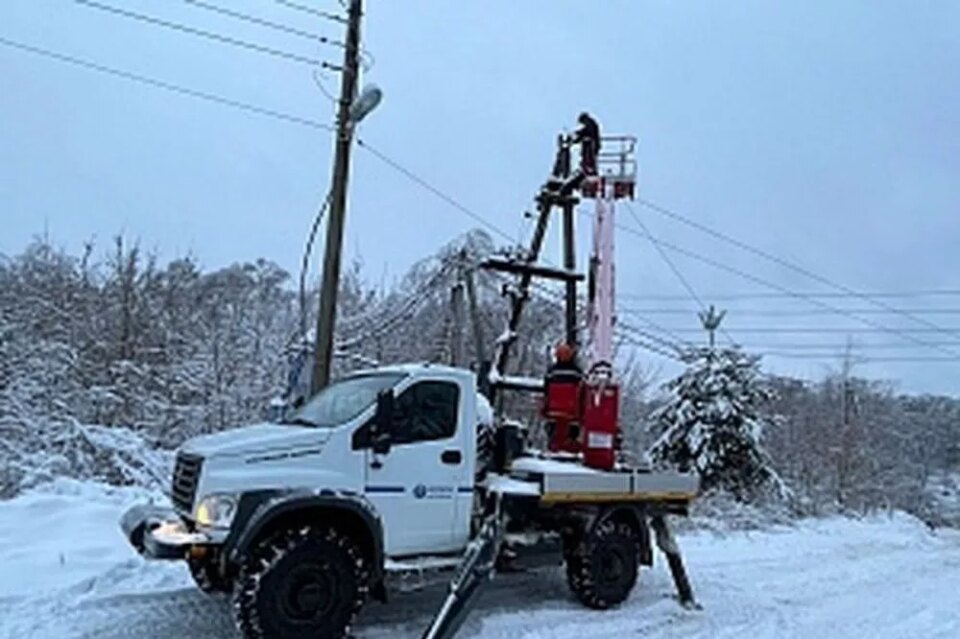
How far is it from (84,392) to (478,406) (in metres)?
10.8

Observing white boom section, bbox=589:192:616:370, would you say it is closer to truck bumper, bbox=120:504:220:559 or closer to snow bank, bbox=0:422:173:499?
truck bumper, bbox=120:504:220:559

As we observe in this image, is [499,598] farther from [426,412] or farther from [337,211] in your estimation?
[337,211]

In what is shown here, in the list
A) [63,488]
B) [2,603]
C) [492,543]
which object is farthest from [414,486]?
[63,488]

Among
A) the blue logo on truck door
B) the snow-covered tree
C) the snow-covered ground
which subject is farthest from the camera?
the snow-covered tree

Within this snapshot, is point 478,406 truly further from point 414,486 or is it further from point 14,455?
point 14,455

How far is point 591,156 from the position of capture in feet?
36.6

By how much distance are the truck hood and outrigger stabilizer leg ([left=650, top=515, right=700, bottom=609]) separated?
12.5 feet

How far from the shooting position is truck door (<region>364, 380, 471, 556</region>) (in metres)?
6.63

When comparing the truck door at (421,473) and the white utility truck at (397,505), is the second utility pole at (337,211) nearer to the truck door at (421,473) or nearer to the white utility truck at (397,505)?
the white utility truck at (397,505)

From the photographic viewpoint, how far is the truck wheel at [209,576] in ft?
Result: 19.7

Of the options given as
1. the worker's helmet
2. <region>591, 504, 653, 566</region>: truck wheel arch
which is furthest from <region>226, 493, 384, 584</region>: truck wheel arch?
the worker's helmet

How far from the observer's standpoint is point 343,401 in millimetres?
7160

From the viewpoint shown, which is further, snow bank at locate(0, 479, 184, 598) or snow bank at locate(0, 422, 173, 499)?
snow bank at locate(0, 422, 173, 499)

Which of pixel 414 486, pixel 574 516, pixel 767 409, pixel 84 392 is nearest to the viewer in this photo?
pixel 414 486
